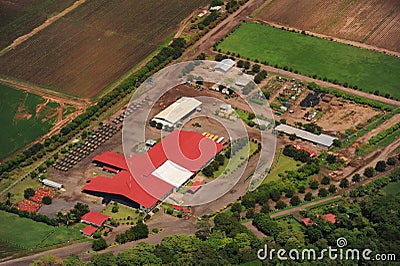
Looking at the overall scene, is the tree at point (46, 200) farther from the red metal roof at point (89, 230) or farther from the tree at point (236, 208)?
the tree at point (236, 208)

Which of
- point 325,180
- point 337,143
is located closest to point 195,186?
point 325,180

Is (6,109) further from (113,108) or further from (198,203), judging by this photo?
(198,203)

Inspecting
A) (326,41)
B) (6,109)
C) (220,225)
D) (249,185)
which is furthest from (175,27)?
(220,225)

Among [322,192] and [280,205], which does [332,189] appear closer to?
[322,192]

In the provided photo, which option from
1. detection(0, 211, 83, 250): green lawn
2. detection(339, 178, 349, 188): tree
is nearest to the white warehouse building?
detection(0, 211, 83, 250): green lawn

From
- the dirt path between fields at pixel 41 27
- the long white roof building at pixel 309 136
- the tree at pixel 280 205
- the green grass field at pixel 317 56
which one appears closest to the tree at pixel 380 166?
the long white roof building at pixel 309 136
